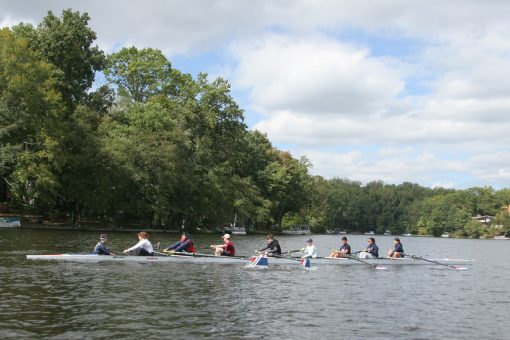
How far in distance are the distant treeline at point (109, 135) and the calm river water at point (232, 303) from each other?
30.0 meters

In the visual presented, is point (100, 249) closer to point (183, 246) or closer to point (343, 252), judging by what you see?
point (183, 246)

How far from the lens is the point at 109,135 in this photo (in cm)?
6506

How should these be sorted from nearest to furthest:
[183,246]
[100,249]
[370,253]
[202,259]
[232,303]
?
[232,303] < [100,249] < [202,259] < [183,246] < [370,253]

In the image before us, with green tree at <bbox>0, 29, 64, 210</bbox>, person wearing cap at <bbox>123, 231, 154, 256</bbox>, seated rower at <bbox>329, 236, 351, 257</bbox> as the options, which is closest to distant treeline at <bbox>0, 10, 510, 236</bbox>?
green tree at <bbox>0, 29, 64, 210</bbox>

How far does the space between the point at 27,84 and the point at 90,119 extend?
13.6 meters

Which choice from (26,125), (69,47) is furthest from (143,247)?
(69,47)

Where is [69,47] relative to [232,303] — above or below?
Answer: above

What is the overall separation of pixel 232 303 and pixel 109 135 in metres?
51.0

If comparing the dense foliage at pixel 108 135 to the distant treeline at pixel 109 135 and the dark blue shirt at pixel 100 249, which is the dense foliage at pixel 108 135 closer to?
the distant treeline at pixel 109 135

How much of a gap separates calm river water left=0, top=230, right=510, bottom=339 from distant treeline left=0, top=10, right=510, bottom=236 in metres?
30.0

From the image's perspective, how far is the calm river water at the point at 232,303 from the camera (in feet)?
44.6

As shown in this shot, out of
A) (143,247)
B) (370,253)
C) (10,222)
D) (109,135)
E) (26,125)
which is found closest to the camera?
(143,247)

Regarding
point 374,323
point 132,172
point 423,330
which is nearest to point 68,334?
point 374,323

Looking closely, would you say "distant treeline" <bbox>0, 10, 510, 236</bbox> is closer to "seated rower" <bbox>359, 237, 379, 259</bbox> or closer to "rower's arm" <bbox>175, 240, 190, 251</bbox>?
"rower's arm" <bbox>175, 240, 190, 251</bbox>
